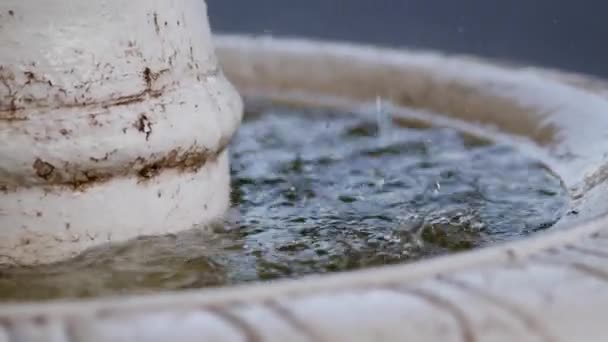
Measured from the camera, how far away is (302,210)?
4.35 ft

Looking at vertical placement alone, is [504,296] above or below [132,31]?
below

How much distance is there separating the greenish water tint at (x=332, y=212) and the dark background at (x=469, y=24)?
2.00m

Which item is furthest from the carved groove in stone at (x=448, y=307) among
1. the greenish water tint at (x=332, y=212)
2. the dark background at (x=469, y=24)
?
the dark background at (x=469, y=24)

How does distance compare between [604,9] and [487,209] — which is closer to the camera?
[487,209]

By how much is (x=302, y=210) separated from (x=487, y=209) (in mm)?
230

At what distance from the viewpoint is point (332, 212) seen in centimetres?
132

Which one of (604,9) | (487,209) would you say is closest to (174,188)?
(487,209)

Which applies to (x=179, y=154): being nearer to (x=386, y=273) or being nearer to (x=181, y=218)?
(x=181, y=218)

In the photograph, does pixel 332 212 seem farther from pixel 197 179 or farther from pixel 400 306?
pixel 400 306

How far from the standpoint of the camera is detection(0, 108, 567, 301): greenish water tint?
1.07 meters

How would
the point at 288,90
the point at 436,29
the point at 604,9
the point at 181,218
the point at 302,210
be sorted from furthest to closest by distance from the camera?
1. the point at 604,9
2. the point at 436,29
3. the point at 288,90
4. the point at 302,210
5. the point at 181,218

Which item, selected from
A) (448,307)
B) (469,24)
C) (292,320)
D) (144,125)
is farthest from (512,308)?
(469,24)

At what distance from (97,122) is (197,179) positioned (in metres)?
0.17

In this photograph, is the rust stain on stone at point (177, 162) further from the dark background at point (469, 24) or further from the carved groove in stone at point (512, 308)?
the dark background at point (469, 24)
